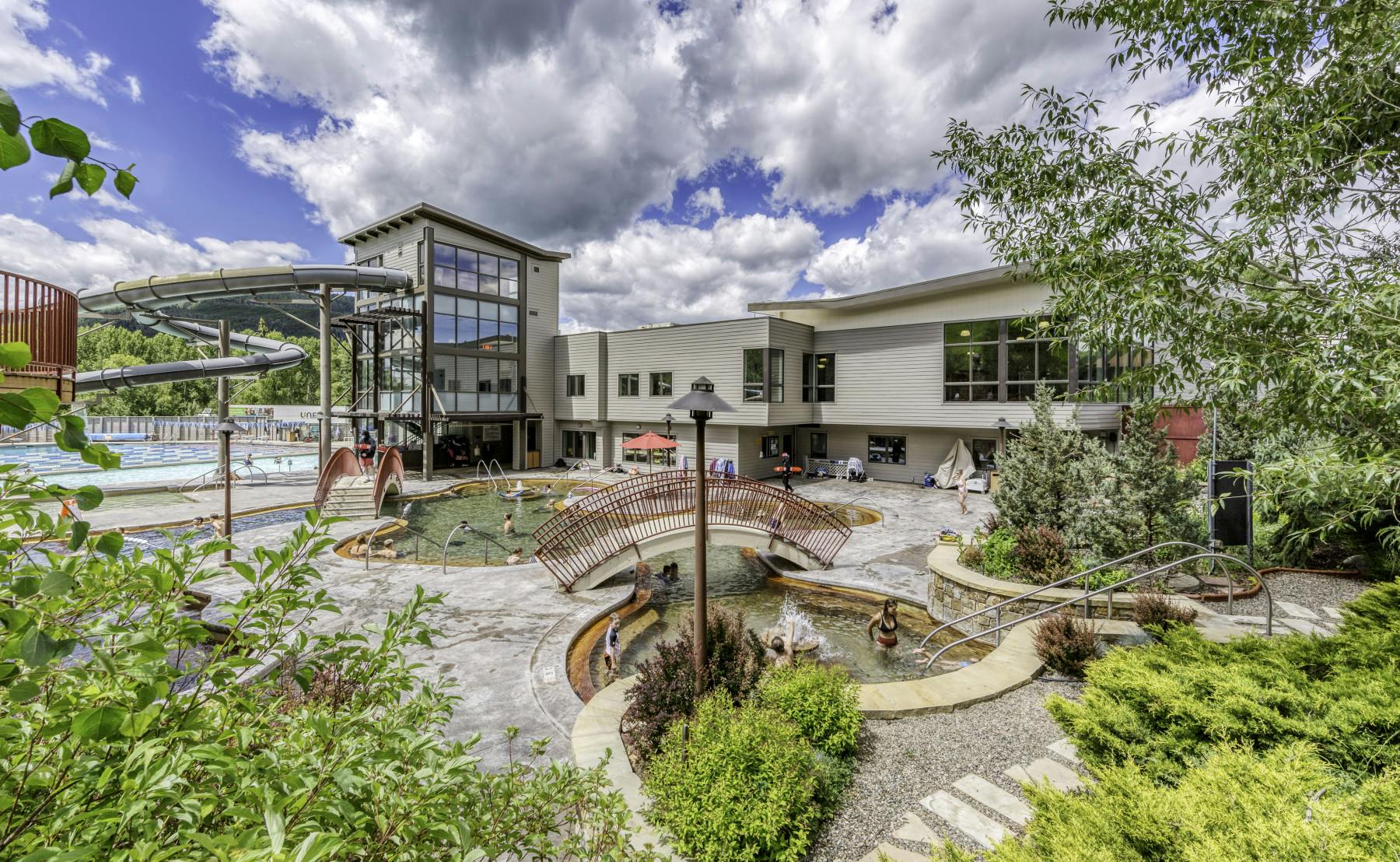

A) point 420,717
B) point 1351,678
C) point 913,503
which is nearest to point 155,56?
point 420,717

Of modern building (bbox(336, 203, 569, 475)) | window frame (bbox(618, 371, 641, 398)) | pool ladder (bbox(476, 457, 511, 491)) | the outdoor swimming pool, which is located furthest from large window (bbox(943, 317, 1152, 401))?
the outdoor swimming pool

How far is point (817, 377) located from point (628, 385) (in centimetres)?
941

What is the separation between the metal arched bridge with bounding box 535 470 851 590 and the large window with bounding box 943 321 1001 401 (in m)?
12.0

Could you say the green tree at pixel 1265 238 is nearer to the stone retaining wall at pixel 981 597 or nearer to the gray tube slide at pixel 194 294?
the stone retaining wall at pixel 981 597

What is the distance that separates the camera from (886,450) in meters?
26.2

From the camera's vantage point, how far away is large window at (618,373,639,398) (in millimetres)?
28422

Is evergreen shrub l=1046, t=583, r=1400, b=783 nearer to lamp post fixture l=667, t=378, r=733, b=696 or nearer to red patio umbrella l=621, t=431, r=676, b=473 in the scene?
lamp post fixture l=667, t=378, r=733, b=696

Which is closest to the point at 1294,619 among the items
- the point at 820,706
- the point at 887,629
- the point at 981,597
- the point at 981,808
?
the point at 981,597

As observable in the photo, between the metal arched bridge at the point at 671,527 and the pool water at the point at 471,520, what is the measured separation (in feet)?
9.26

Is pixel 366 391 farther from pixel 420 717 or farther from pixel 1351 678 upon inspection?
pixel 1351 678

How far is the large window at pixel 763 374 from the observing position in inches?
952

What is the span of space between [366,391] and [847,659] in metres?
27.6

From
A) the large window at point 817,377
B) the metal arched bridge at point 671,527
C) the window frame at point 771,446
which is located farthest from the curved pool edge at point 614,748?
the large window at point 817,377

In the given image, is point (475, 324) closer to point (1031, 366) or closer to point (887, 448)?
point (887, 448)
